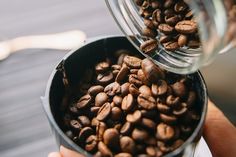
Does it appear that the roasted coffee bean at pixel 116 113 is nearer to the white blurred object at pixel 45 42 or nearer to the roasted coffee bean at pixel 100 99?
the roasted coffee bean at pixel 100 99

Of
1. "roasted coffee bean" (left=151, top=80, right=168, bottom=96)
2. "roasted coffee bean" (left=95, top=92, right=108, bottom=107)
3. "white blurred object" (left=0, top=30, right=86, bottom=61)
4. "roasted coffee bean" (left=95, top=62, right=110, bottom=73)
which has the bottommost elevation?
"white blurred object" (left=0, top=30, right=86, bottom=61)

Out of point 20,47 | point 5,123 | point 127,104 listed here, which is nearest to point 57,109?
point 127,104

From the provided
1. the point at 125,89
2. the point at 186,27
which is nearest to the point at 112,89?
the point at 125,89

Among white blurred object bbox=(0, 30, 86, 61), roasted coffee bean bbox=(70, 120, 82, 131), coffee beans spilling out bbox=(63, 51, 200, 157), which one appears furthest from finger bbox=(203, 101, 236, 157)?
white blurred object bbox=(0, 30, 86, 61)

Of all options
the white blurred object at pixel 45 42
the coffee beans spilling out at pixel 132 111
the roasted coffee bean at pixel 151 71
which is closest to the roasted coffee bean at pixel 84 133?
the coffee beans spilling out at pixel 132 111

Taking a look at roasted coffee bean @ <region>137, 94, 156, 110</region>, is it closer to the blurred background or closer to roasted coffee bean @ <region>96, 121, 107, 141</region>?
roasted coffee bean @ <region>96, 121, 107, 141</region>

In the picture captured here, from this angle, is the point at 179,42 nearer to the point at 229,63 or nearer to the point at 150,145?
the point at 150,145
